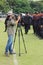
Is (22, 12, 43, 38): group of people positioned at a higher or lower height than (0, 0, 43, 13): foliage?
higher

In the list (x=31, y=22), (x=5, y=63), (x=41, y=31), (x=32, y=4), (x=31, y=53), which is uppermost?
(x=5, y=63)

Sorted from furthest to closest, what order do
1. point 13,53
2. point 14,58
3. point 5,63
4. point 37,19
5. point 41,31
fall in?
point 37,19 < point 41,31 < point 13,53 < point 14,58 < point 5,63

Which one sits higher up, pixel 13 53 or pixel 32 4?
pixel 13 53

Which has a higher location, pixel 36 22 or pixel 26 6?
pixel 36 22

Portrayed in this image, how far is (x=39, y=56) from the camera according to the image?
49.5 ft

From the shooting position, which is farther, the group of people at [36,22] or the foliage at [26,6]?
the foliage at [26,6]

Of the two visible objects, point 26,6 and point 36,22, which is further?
point 26,6

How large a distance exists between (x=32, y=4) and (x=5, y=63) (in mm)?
98321

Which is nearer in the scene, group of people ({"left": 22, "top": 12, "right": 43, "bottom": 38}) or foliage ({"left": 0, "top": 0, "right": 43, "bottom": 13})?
group of people ({"left": 22, "top": 12, "right": 43, "bottom": 38})

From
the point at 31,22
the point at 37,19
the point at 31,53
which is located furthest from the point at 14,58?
the point at 31,22

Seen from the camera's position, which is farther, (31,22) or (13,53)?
(31,22)

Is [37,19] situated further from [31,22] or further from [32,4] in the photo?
[32,4]

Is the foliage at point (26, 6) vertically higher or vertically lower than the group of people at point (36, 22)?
lower

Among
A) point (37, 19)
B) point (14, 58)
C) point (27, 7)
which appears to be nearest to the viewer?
point (14, 58)
